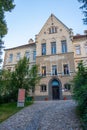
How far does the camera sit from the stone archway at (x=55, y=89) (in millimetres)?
29280

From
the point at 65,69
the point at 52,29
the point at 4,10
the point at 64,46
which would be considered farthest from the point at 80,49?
the point at 4,10

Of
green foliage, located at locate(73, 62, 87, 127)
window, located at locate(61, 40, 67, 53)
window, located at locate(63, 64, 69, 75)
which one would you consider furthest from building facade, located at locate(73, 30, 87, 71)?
green foliage, located at locate(73, 62, 87, 127)

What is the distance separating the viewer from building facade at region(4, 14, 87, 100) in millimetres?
29562

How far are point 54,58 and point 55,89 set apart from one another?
20.7 ft

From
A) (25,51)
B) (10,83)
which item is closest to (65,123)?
(10,83)

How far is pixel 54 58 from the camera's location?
3148 centimetres

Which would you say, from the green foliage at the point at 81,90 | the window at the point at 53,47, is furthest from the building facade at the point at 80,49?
the green foliage at the point at 81,90

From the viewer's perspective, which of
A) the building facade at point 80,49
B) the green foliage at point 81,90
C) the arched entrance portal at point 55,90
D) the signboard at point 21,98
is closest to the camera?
the green foliage at point 81,90

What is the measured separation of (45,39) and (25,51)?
601 cm

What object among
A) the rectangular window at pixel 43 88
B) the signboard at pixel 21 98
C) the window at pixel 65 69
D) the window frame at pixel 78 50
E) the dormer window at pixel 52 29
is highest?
the dormer window at pixel 52 29

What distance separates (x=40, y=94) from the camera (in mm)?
29734

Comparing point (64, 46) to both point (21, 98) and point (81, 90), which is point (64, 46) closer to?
point (21, 98)

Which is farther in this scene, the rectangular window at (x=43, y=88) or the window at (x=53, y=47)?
the window at (x=53, y=47)

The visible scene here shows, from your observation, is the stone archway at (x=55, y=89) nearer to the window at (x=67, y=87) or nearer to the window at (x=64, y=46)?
the window at (x=67, y=87)
